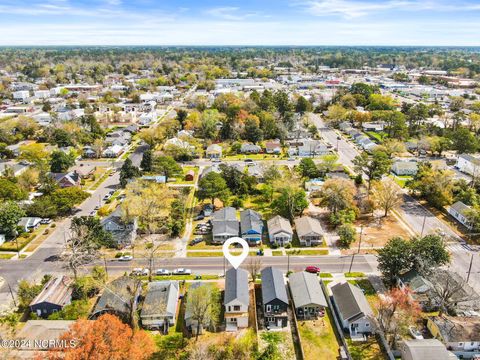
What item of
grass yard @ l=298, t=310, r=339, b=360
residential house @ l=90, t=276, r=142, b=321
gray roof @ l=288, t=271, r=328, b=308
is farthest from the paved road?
residential house @ l=90, t=276, r=142, b=321

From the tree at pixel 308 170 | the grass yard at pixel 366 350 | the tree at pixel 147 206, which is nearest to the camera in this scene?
the grass yard at pixel 366 350

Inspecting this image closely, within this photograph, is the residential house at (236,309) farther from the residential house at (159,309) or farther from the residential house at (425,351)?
the residential house at (425,351)

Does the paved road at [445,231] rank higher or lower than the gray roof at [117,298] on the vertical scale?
lower

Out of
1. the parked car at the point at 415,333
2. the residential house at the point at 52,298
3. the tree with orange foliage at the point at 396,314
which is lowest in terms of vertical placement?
the parked car at the point at 415,333

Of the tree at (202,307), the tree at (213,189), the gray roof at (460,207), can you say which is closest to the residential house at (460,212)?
the gray roof at (460,207)

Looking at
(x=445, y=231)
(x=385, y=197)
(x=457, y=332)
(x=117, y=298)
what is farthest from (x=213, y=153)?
(x=457, y=332)

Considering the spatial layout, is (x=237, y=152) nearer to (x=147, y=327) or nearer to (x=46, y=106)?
(x=147, y=327)

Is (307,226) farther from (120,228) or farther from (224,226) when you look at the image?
(120,228)
